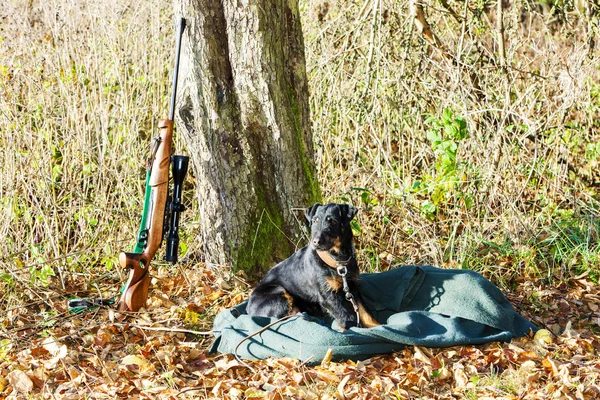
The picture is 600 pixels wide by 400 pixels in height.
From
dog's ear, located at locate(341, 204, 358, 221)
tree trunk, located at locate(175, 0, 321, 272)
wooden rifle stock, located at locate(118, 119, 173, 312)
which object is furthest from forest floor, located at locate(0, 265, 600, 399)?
dog's ear, located at locate(341, 204, 358, 221)

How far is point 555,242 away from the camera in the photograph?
5.61 meters

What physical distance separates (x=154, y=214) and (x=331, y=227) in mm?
1253

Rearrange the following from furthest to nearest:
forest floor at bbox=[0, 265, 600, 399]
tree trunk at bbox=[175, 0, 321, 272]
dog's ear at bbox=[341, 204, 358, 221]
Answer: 1. tree trunk at bbox=[175, 0, 321, 272]
2. dog's ear at bbox=[341, 204, 358, 221]
3. forest floor at bbox=[0, 265, 600, 399]

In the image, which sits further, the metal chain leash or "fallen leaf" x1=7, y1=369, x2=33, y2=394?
the metal chain leash

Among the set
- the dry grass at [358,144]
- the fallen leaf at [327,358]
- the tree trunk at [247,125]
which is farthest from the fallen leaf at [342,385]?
the dry grass at [358,144]

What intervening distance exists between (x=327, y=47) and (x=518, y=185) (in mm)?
2296

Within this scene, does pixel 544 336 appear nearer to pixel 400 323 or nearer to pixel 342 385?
pixel 400 323

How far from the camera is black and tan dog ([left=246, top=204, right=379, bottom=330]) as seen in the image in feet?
14.7

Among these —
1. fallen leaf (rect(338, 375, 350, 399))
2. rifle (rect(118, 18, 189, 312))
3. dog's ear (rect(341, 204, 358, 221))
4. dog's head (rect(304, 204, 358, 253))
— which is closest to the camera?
fallen leaf (rect(338, 375, 350, 399))

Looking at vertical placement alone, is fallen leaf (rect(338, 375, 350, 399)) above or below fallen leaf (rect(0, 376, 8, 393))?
below

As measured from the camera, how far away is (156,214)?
4848 mm

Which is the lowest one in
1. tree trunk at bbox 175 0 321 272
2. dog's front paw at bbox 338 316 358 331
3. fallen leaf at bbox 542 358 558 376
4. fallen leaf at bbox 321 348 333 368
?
fallen leaf at bbox 542 358 558 376

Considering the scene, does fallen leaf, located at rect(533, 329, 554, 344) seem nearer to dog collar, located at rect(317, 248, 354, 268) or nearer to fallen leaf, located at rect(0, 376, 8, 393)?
dog collar, located at rect(317, 248, 354, 268)

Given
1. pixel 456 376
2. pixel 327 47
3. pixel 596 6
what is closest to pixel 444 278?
pixel 456 376
